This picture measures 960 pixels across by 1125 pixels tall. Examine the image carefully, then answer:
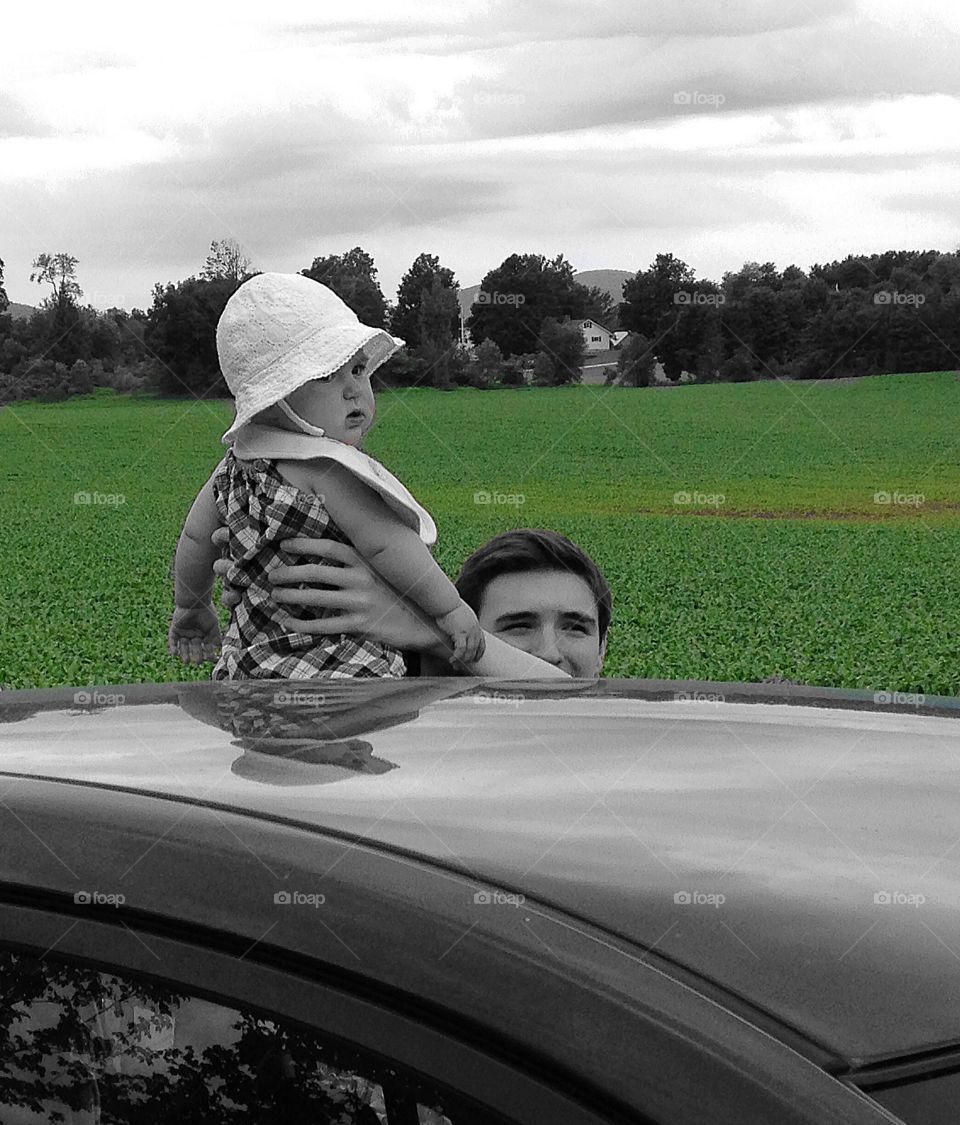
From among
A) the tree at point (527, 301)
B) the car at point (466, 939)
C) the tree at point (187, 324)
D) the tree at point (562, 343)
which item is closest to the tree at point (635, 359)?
the tree at point (562, 343)

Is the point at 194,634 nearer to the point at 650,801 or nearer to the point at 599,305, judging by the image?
the point at 650,801

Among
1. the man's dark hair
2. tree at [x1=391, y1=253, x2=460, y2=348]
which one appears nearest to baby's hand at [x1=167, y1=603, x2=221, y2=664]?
the man's dark hair

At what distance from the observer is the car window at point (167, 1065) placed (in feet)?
3.52

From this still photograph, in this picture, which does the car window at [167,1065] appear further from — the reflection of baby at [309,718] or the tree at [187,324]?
the tree at [187,324]

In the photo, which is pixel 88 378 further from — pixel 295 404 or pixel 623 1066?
pixel 623 1066

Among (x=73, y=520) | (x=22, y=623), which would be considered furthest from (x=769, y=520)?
(x=22, y=623)

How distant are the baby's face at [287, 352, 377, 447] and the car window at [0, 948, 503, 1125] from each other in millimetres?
2085

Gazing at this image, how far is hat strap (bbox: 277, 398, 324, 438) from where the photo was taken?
318cm

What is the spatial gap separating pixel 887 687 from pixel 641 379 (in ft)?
124

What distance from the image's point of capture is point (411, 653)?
10.3ft

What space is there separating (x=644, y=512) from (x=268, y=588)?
20.7 metres

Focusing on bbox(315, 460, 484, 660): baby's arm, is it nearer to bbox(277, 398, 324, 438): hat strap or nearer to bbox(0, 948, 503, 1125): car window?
bbox(277, 398, 324, 438): hat strap

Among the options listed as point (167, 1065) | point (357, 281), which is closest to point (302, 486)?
point (167, 1065)

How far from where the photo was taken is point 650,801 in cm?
133
